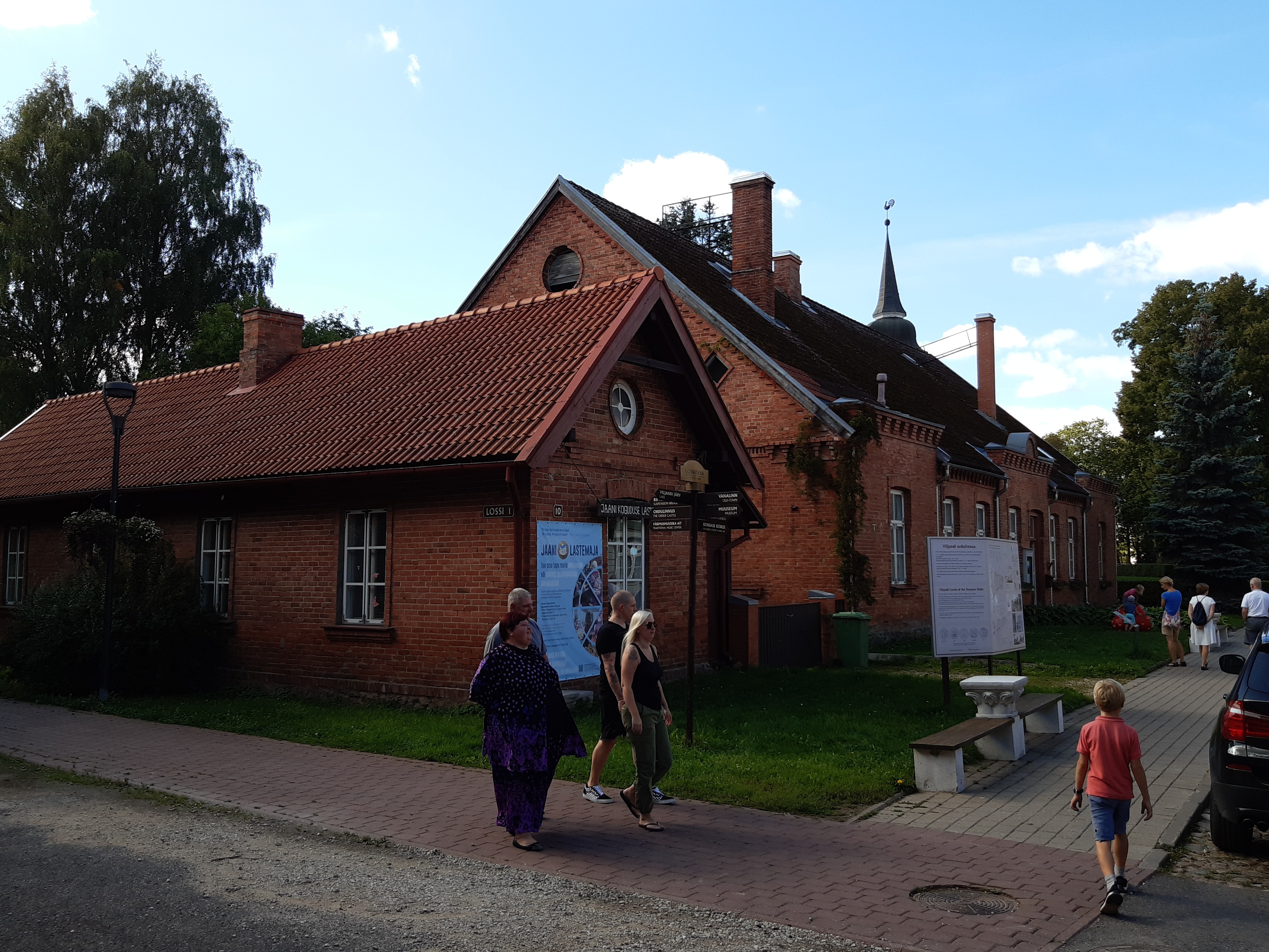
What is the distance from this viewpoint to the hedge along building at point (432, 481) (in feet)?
41.9

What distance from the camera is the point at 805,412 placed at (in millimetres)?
20703

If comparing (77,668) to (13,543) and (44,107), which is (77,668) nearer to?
(13,543)

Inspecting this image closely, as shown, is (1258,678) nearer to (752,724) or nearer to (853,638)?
(752,724)

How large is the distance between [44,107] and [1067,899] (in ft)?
124

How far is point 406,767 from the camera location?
9750 millimetres

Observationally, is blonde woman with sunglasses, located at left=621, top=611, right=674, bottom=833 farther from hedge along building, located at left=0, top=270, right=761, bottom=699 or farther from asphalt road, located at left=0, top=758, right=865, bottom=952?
hedge along building, located at left=0, top=270, right=761, bottom=699

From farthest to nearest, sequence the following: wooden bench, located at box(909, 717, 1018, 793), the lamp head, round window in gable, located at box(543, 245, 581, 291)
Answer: round window in gable, located at box(543, 245, 581, 291)
the lamp head
wooden bench, located at box(909, 717, 1018, 793)

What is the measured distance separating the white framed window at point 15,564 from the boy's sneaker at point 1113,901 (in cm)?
1927

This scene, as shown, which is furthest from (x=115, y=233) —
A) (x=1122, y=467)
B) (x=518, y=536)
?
(x=1122, y=467)

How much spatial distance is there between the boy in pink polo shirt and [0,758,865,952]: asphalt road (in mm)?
1825

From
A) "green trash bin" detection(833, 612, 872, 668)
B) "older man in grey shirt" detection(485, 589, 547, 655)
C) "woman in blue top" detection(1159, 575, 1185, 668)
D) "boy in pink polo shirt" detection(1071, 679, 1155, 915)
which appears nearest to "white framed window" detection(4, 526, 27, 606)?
"green trash bin" detection(833, 612, 872, 668)

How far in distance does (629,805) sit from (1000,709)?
15.2 feet

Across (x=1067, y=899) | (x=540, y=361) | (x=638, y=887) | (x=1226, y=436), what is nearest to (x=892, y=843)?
(x=1067, y=899)

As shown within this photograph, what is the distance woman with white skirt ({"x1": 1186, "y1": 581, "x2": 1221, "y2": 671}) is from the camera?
18719mm
